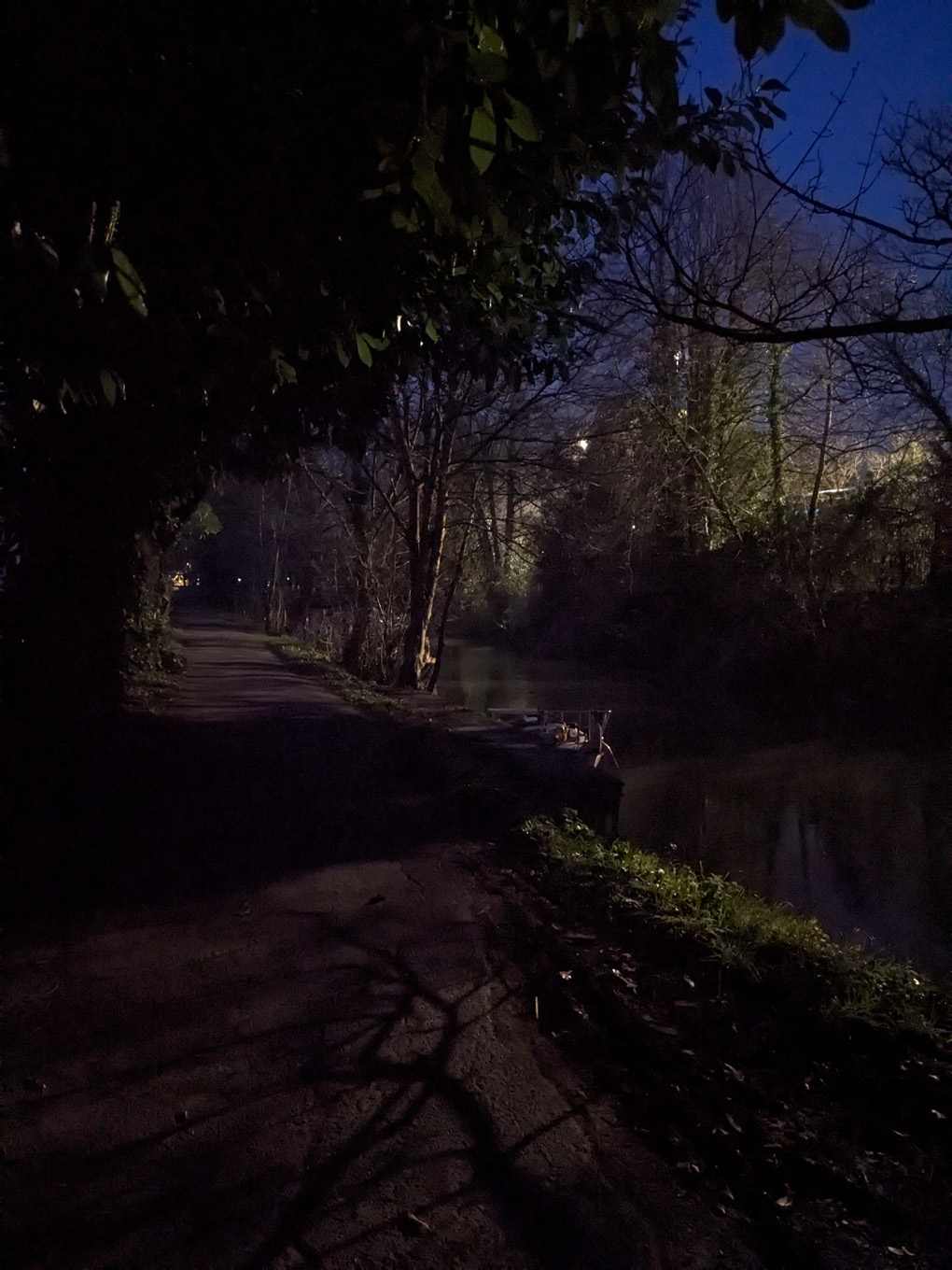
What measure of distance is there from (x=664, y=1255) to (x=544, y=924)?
272cm

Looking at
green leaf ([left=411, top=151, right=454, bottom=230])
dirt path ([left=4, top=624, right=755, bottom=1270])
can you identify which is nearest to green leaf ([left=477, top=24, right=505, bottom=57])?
green leaf ([left=411, top=151, right=454, bottom=230])

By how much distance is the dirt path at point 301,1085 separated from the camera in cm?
277

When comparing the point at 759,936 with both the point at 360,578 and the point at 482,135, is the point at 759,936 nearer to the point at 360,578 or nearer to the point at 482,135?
the point at 482,135

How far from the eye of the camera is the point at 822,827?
39.0 ft

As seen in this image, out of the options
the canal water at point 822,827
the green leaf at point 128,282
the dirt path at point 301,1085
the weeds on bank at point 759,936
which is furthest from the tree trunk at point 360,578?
the green leaf at point 128,282

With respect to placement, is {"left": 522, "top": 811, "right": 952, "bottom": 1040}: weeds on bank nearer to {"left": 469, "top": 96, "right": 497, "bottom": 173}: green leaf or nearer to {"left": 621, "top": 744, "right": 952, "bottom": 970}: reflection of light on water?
{"left": 621, "top": 744, "right": 952, "bottom": 970}: reflection of light on water

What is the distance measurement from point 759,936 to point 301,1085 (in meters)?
2.86

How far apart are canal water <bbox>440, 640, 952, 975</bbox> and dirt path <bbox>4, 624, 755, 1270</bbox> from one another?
4229 mm

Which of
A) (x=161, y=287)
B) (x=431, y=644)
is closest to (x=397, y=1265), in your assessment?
(x=161, y=287)

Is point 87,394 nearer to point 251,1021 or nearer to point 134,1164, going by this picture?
point 251,1021

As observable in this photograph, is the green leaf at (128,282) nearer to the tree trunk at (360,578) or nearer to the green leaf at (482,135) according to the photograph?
the green leaf at (482,135)

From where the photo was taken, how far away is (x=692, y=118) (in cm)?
555

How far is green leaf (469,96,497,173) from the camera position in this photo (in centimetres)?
316

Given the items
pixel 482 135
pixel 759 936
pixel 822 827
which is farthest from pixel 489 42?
Answer: pixel 822 827
